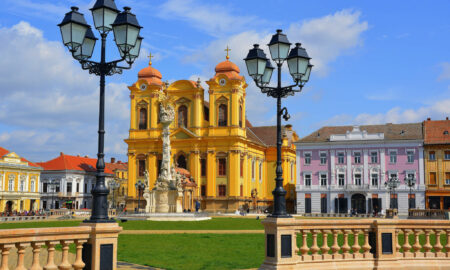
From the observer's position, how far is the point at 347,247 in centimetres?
1244

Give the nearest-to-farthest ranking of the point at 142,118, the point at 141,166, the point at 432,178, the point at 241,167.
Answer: the point at 432,178 < the point at 241,167 < the point at 141,166 < the point at 142,118

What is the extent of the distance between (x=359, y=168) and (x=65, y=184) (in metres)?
55.4

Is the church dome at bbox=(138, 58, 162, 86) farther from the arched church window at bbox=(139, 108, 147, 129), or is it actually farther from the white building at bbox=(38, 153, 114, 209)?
the white building at bbox=(38, 153, 114, 209)

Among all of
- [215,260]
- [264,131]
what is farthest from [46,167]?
[215,260]

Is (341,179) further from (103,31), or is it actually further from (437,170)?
(103,31)

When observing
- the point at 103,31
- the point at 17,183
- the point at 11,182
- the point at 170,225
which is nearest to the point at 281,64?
the point at 103,31

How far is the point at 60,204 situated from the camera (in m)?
96.1

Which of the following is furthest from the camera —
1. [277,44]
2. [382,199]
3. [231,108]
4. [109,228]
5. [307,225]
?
[231,108]

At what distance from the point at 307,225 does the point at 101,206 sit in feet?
15.7

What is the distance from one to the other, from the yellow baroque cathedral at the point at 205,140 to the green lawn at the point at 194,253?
4869 cm

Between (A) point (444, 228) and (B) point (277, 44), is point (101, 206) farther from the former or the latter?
(A) point (444, 228)

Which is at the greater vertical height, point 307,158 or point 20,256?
point 307,158

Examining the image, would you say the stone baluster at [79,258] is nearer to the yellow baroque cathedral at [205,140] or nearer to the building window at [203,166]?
the yellow baroque cathedral at [205,140]

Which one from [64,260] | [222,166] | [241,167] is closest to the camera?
[64,260]
